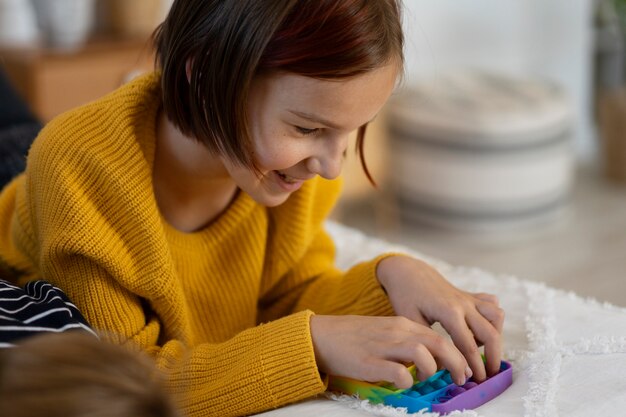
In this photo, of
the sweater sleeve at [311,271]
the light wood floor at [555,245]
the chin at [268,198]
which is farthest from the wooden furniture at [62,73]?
the chin at [268,198]

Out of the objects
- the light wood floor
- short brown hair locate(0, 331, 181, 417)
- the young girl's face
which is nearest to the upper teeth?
the young girl's face

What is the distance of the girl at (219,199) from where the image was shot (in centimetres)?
96

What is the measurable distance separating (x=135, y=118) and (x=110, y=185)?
108mm

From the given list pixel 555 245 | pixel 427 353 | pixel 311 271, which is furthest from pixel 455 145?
pixel 427 353

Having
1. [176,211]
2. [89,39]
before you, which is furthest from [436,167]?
[176,211]

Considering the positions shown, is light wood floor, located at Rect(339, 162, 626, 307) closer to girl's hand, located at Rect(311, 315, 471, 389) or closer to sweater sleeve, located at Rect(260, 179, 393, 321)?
sweater sleeve, located at Rect(260, 179, 393, 321)

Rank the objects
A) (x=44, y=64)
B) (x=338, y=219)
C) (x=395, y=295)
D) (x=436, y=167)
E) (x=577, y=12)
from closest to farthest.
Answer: (x=395, y=295), (x=44, y=64), (x=436, y=167), (x=338, y=219), (x=577, y=12)

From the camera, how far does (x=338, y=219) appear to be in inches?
123

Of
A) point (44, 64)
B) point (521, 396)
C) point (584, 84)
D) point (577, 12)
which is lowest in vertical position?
point (521, 396)

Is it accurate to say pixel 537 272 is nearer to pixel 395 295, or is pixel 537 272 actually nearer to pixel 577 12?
pixel 577 12

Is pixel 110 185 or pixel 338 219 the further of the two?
pixel 338 219

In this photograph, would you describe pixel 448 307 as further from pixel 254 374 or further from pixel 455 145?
pixel 455 145

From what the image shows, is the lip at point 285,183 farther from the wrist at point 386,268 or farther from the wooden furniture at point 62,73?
the wooden furniture at point 62,73

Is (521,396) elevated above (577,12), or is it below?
below
